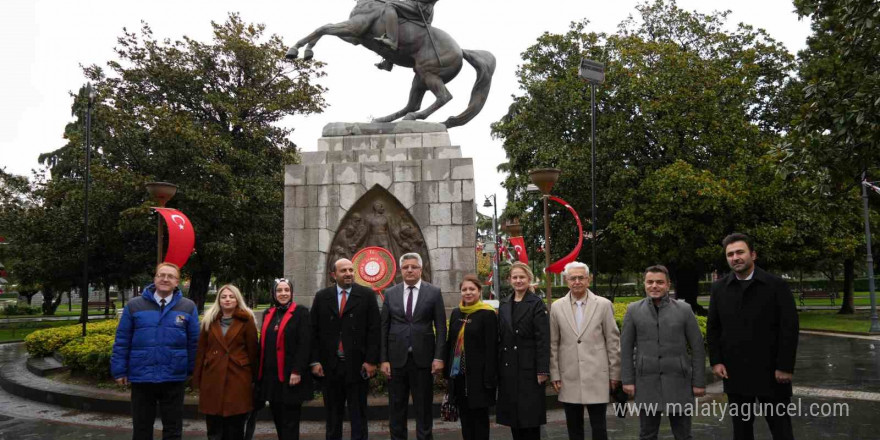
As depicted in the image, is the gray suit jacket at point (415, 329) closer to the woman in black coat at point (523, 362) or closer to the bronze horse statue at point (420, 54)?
the woman in black coat at point (523, 362)

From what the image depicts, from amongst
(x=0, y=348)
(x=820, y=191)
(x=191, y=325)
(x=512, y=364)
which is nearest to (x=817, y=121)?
(x=820, y=191)

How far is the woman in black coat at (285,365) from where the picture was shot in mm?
5246

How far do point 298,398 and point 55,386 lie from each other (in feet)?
20.7

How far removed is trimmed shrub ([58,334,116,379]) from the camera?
370 inches

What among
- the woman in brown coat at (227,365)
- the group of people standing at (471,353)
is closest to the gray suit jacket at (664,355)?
the group of people standing at (471,353)

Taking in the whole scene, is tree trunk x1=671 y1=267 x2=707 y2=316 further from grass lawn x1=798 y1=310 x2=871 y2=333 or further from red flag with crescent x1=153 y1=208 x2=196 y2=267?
red flag with crescent x1=153 y1=208 x2=196 y2=267

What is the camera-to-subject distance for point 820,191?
8891 millimetres

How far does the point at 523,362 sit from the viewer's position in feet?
16.3

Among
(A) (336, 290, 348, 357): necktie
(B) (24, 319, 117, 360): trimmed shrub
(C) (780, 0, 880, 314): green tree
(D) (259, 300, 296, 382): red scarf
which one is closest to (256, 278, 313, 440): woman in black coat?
(D) (259, 300, 296, 382): red scarf

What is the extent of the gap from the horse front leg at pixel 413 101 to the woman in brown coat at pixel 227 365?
5.71m

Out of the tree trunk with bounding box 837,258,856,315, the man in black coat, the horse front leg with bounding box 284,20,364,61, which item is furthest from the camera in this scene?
the tree trunk with bounding box 837,258,856,315

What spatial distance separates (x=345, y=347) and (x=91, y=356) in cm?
622

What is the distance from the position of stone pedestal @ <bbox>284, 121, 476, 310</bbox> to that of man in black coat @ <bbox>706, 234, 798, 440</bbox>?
4681 mm

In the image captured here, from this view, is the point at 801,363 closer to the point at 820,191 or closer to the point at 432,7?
the point at 820,191
